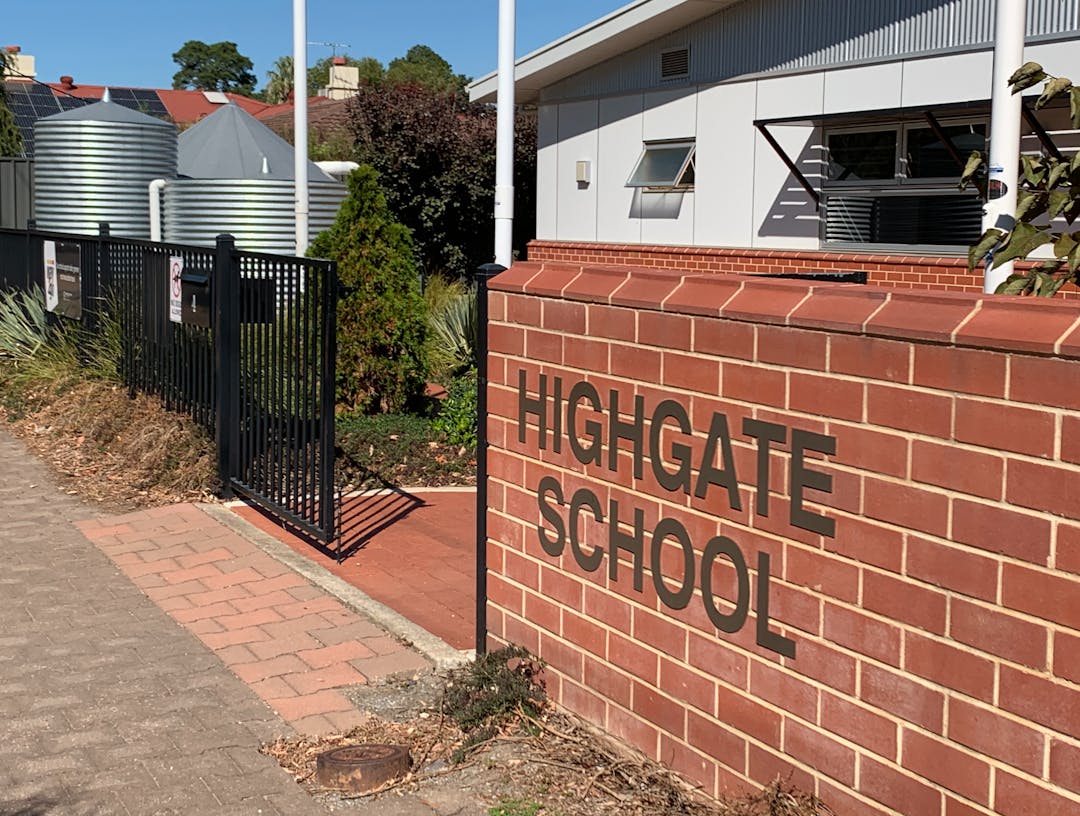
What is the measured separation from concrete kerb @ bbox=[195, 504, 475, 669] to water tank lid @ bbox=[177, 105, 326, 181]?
10.7 m

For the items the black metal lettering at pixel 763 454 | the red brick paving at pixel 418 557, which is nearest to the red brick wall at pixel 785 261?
the red brick paving at pixel 418 557

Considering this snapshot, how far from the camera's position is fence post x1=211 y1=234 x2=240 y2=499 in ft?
28.0

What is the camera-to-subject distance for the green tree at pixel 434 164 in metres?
25.0

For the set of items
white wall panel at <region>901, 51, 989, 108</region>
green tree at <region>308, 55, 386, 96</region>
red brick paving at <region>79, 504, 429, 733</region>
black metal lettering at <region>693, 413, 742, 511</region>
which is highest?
green tree at <region>308, 55, 386, 96</region>

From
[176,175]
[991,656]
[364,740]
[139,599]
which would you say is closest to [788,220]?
[176,175]

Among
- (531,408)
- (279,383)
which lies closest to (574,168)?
(279,383)

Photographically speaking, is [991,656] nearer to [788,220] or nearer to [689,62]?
[788,220]

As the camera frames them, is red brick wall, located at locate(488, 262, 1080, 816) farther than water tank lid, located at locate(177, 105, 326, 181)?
No

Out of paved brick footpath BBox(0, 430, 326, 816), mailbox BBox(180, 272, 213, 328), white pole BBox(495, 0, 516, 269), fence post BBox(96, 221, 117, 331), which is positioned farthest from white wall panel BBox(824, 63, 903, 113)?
paved brick footpath BBox(0, 430, 326, 816)

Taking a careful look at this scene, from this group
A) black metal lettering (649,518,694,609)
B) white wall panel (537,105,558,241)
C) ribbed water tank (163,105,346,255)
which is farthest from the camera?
white wall panel (537,105,558,241)

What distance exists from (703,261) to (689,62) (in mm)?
2550

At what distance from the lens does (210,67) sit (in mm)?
124312

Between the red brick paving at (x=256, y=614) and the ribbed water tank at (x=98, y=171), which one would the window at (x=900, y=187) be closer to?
the ribbed water tank at (x=98, y=171)

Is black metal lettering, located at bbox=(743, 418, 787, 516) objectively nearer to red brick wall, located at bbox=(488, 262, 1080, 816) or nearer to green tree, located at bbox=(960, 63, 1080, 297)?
red brick wall, located at bbox=(488, 262, 1080, 816)
